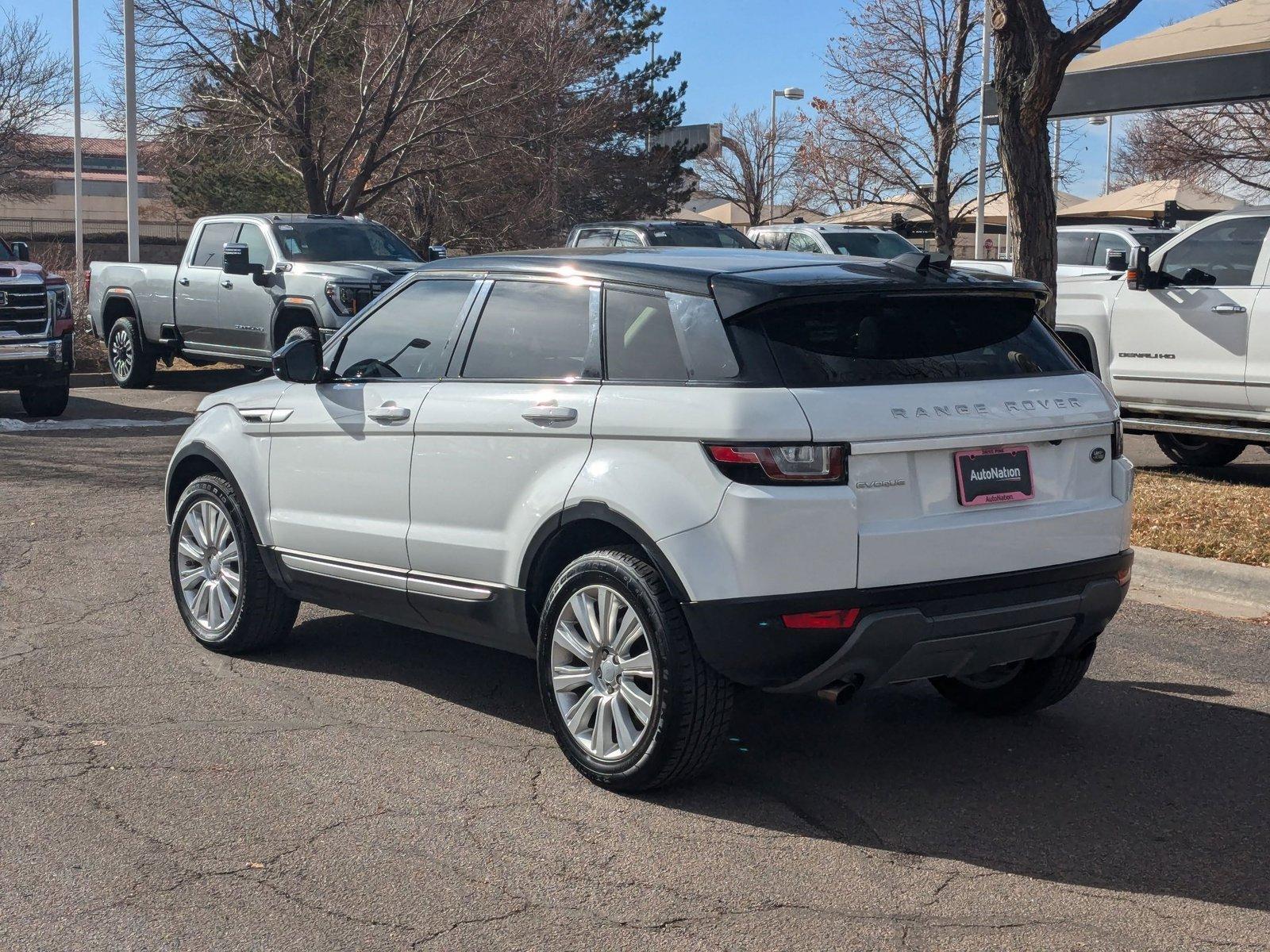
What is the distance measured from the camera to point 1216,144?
33.8 m

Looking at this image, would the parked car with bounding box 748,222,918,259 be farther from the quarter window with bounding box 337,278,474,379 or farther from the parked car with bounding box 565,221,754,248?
the quarter window with bounding box 337,278,474,379

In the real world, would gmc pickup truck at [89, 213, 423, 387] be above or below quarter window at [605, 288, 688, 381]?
above

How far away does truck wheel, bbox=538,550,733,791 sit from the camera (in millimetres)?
4645

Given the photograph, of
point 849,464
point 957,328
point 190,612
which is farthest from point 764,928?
point 190,612

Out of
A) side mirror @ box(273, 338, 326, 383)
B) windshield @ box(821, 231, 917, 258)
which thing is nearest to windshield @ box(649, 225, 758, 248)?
windshield @ box(821, 231, 917, 258)

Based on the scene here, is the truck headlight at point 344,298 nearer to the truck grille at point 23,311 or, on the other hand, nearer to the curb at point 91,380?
the truck grille at point 23,311

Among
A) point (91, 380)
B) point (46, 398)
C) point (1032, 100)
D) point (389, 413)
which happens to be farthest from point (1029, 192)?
point (91, 380)

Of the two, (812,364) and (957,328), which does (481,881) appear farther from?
(957,328)

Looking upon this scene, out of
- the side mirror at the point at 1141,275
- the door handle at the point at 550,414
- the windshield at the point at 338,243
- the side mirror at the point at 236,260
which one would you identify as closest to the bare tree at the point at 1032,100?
the side mirror at the point at 1141,275

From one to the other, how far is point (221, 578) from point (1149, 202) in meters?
28.9

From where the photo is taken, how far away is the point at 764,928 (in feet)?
12.8

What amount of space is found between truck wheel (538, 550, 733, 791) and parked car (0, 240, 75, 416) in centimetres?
1196

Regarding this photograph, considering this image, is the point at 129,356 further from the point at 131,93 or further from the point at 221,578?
the point at 221,578

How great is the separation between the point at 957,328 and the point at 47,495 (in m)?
8.01
